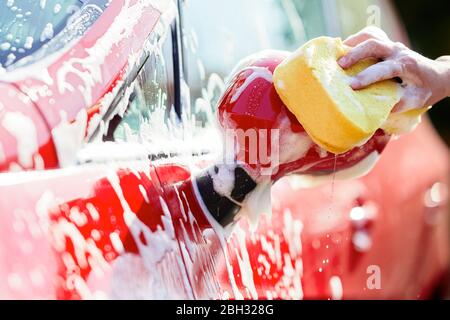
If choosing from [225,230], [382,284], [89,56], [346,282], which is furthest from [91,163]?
[382,284]

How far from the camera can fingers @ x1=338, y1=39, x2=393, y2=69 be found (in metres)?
1.20

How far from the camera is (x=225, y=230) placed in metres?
1.19

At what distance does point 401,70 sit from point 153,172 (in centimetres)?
47

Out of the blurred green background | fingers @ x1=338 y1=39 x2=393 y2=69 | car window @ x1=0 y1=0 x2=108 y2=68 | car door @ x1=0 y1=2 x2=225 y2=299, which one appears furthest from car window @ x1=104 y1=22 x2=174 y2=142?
the blurred green background

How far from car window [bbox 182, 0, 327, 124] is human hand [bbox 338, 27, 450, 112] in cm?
20

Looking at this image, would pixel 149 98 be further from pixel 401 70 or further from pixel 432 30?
pixel 432 30

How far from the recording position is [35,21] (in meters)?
1.11

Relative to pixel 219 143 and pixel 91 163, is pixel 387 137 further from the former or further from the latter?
pixel 91 163

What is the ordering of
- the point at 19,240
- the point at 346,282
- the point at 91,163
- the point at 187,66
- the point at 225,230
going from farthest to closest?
the point at 346,282, the point at 187,66, the point at 225,230, the point at 91,163, the point at 19,240

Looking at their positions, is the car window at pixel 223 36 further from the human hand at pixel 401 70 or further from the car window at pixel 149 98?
the human hand at pixel 401 70

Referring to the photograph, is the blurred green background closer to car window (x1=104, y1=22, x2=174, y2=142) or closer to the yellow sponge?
the yellow sponge

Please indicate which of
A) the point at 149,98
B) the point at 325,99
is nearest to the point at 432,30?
the point at 325,99
